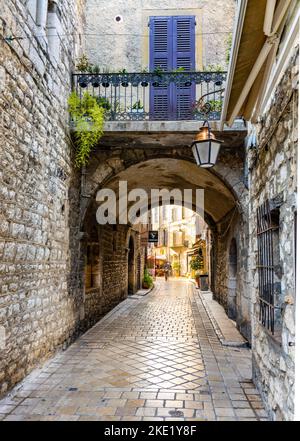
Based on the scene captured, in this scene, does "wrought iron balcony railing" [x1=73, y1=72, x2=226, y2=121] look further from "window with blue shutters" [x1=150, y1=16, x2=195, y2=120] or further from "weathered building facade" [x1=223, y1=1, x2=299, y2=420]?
"weathered building facade" [x1=223, y1=1, x2=299, y2=420]

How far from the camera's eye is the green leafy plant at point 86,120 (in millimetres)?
6434

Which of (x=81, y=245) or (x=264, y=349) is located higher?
(x=81, y=245)

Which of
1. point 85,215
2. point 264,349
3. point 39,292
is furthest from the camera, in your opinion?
point 85,215

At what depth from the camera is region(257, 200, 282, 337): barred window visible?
329 cm

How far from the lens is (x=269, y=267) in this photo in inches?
144

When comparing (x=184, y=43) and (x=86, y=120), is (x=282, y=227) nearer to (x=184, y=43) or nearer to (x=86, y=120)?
(x=86, y=120)

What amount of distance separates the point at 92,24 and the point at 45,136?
4333 millimetres

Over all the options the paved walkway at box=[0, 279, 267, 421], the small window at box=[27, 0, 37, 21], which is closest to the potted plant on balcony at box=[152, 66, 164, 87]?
the small window at box=[27, 0, 37, 21]

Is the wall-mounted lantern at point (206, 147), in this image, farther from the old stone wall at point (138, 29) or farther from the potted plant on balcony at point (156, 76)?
the old stone wall at point (138, 29)

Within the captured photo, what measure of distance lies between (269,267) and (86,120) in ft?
14.0

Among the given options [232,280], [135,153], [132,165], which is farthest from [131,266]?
[135,153]

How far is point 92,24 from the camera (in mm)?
8180
